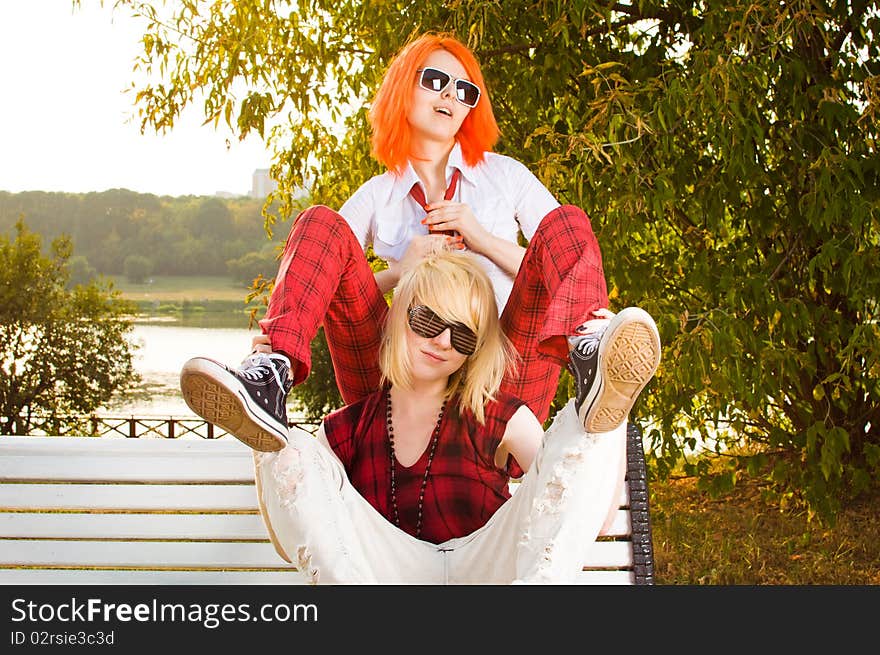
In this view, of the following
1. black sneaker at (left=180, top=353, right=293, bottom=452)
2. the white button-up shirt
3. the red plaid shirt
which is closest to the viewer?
black sneaker at (left=180, top=353, right=293, bottom=452)

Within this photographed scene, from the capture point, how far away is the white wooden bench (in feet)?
6.72

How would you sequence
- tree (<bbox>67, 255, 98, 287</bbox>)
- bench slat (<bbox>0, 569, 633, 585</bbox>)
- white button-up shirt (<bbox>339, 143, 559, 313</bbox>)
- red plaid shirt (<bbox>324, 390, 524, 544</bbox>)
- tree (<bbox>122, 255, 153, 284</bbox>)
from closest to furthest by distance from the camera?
red plaid shirt (<bbox>324, 390, 524, 544</bbox>) → bench slat (<bbox>0, 569, 633, 585</bbox>) → white button-up shirt (<bbox>339, 143, 559, 313</bbox>) → tree (<bbox>67, 255, 98, 287</bbox>) → tree (<bbox>122, 255, 153, 284</bbox>)

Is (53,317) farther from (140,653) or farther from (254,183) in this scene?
(140,653)

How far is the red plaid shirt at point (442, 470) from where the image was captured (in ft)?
6.15

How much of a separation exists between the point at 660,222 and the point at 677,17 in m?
0.76

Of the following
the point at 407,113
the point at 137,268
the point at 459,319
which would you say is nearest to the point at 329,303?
the point at 459,319

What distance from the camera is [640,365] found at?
1515mm

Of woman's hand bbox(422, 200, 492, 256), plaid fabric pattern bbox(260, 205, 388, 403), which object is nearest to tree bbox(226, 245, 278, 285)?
woman's hand bbox(422, 200, 492, 256)

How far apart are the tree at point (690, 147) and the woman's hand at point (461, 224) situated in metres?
0.61

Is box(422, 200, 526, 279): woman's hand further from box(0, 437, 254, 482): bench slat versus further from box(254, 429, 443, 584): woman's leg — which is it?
box(254, 429, 443, 584): woman's leg

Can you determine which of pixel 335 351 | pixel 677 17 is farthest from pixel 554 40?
pixel 335 351

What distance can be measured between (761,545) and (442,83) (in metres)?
2.68

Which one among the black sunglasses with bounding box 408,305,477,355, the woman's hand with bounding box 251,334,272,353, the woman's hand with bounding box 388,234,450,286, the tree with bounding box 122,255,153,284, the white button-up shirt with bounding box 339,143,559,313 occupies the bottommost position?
the woman's hand with bounding box 251,334,272,353

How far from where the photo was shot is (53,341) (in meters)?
6.39
